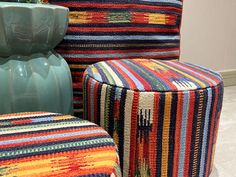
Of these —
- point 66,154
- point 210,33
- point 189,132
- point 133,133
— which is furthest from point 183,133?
point 210,33

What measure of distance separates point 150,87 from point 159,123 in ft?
0.29

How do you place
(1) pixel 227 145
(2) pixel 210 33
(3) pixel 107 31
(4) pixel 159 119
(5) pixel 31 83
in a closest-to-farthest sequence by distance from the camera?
(4) pixel 159 119
(5) pixel 31 83
(3) pixel 107 31
(1) pixel 227 145
(2) pixel 210 33

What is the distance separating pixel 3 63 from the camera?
2.71 ft

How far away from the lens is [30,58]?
0.86 metres

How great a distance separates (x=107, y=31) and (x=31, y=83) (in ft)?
1.25

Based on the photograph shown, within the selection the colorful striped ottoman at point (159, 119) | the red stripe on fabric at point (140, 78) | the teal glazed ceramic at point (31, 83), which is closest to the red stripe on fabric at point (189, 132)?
the colorful striped ottoman at point (159, 119)

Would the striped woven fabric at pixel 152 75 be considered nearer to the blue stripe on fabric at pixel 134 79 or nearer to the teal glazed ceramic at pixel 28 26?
the blue stripe on fabric at pixel 134 79

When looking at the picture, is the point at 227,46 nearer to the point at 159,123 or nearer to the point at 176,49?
the point at 176,49

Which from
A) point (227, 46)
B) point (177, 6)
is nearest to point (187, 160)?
point (177, 6)

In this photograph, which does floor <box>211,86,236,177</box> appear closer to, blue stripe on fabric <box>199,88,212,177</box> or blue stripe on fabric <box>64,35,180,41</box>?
blue stripe on fabric <box>199,88,212,177</box>

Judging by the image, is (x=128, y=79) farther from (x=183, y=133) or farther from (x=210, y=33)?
(x=210, y=33)

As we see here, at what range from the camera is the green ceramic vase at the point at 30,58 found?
0.77m

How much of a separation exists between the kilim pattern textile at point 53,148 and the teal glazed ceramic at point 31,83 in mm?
127

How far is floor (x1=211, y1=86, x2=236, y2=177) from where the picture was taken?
3.43 feet
